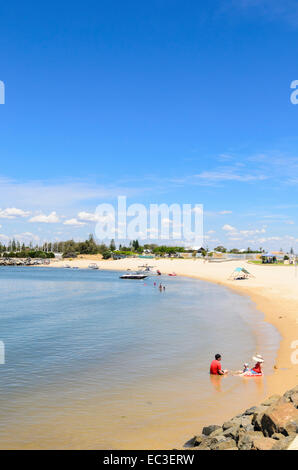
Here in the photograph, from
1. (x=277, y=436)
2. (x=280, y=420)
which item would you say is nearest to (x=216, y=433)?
(x=280, y=420)

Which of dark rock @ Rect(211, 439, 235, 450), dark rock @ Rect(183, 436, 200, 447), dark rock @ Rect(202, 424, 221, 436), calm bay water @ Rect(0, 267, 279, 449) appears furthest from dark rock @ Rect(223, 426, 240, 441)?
calm bay water @ Rect(0, 267, 279, 449)

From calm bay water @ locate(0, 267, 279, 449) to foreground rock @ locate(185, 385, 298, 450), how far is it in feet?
4.98

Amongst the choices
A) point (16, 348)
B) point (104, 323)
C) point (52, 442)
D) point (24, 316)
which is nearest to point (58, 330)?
point (104, 323)

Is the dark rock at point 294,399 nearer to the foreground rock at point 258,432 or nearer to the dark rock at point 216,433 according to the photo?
the foreground rock at point 258,432

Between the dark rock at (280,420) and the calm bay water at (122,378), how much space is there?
3.29m

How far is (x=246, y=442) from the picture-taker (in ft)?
32.8

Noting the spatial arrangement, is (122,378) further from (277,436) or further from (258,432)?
(277,436)

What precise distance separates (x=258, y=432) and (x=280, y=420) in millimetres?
884

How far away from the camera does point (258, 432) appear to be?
10703mm

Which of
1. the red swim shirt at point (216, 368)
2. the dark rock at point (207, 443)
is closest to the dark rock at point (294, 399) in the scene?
the dark rock at point (207, 443)

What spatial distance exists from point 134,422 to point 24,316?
31.0 meters

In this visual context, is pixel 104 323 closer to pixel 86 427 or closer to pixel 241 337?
pixel 241 337

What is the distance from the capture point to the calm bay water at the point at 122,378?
13.5 m
